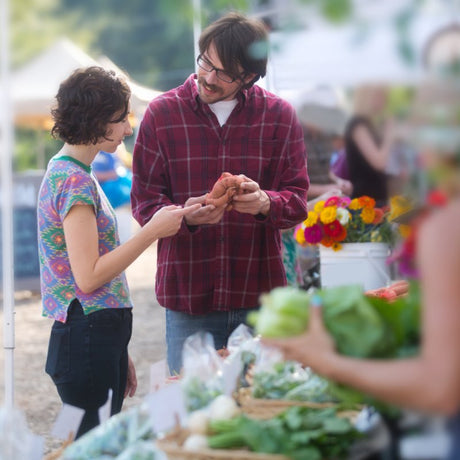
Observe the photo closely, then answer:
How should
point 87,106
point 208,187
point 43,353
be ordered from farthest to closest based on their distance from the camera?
point 43,353 < point 208,187 < point 87,106

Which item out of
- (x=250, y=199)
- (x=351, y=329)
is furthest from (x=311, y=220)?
(x=351, y=329)

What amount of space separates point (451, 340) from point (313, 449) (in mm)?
524

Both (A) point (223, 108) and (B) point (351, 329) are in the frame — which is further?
(A) point (223, 108)

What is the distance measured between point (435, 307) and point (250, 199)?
139cm

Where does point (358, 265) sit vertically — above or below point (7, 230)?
below

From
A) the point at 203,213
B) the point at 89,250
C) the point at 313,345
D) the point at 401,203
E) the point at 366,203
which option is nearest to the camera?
the point at 313,345

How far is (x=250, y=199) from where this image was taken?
2564 millimetres

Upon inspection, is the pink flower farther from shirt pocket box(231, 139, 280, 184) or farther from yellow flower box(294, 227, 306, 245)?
shirt pocket box(231, 139, 280, 184)

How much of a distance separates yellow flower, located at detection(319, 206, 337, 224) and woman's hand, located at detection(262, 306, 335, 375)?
2.35 metres

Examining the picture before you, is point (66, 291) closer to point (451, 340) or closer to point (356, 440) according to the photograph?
point (356, 440)

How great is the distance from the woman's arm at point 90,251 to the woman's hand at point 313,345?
98 centimetres

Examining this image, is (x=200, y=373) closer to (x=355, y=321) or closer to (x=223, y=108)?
(x=355, y=321)

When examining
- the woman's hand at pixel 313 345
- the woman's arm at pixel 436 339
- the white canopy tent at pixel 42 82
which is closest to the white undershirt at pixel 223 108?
the woman's hand at pixel 313 345

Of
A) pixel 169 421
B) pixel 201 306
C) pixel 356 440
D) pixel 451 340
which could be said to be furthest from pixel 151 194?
pixel 451 340
